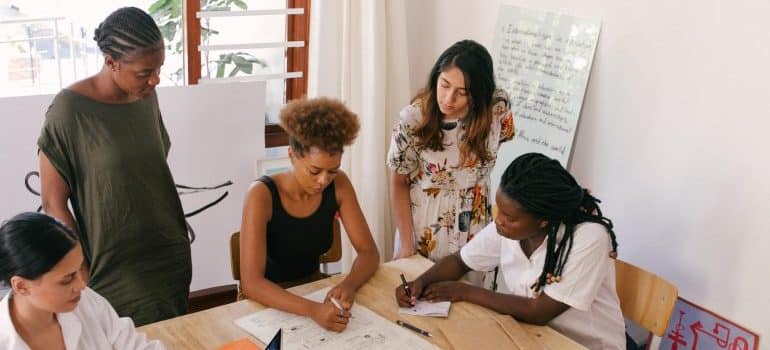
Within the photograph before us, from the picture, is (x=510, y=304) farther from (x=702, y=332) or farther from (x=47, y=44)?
(x=47, y=44)

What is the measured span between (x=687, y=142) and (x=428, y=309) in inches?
43.4

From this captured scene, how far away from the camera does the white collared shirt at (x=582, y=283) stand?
1.70m

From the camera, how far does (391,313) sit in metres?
1.75

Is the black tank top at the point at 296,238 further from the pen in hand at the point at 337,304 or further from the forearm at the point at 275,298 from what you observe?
the pen in hand at the point at 337,304

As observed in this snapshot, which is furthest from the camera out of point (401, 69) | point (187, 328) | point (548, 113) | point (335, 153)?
point (401, 69)

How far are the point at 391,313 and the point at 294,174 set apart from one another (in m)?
0.50

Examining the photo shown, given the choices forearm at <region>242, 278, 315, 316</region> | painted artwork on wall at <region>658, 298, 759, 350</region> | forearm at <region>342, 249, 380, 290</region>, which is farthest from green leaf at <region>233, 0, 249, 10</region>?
painted artwork on wall at <region>658, 298, 759, 350</region>

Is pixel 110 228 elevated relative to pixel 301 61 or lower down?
lower down

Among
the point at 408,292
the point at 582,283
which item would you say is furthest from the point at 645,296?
the point at 408,292

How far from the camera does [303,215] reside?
78.1 inches

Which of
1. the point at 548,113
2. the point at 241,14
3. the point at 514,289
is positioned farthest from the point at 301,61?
the point at 514,289

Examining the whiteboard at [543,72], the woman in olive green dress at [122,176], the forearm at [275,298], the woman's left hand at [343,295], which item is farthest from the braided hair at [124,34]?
the whiteboard at [543,72]

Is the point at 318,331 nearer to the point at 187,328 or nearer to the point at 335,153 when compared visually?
the point at 187,328

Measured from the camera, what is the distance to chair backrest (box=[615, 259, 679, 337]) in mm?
1851
